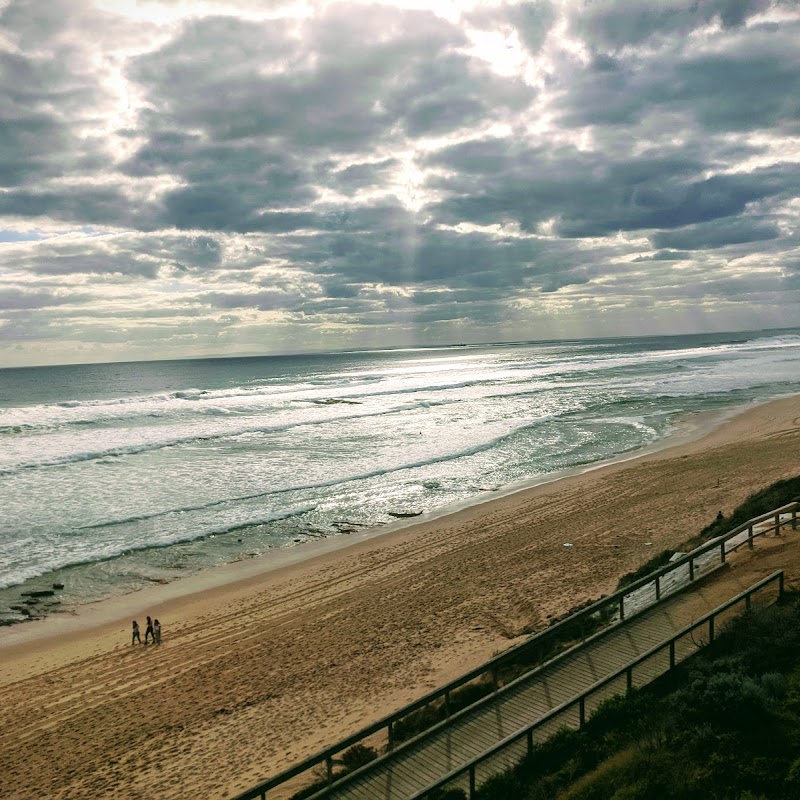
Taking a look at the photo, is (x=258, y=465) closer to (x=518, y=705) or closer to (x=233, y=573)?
(x=233, y=573)

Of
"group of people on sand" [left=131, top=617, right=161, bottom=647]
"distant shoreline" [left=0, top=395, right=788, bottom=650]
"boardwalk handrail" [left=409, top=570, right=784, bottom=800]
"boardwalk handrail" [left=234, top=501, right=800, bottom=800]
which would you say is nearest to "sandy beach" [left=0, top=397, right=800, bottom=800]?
"distant shoreline" [left=0, top=395, right=788, bottom=650]

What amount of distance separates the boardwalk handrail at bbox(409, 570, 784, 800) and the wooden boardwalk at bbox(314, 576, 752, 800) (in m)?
0.23

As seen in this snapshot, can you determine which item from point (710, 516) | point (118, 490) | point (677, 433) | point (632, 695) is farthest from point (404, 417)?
point (632, 695)

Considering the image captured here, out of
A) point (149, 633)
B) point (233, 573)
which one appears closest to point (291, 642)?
point (149, 633)

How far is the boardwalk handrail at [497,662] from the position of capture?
8387mm

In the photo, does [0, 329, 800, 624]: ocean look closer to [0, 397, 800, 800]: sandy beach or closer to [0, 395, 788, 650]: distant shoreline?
[0, 395, 788, 650]: distant shoreline

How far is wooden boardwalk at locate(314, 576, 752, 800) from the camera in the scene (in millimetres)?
8211

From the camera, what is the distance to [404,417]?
5631 centimetres

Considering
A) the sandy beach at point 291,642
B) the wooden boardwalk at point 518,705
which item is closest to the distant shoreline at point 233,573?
the sandy beach at point 291,642

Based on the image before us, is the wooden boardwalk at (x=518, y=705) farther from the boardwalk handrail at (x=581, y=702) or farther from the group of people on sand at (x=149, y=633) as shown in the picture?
the group of people on sand at (x=149, y=633)

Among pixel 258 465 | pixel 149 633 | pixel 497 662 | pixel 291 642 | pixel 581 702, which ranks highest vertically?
pixel 581 702

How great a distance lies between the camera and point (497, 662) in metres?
10.2

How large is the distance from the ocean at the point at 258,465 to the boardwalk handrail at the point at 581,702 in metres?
14.7

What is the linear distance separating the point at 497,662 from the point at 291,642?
251 inches
